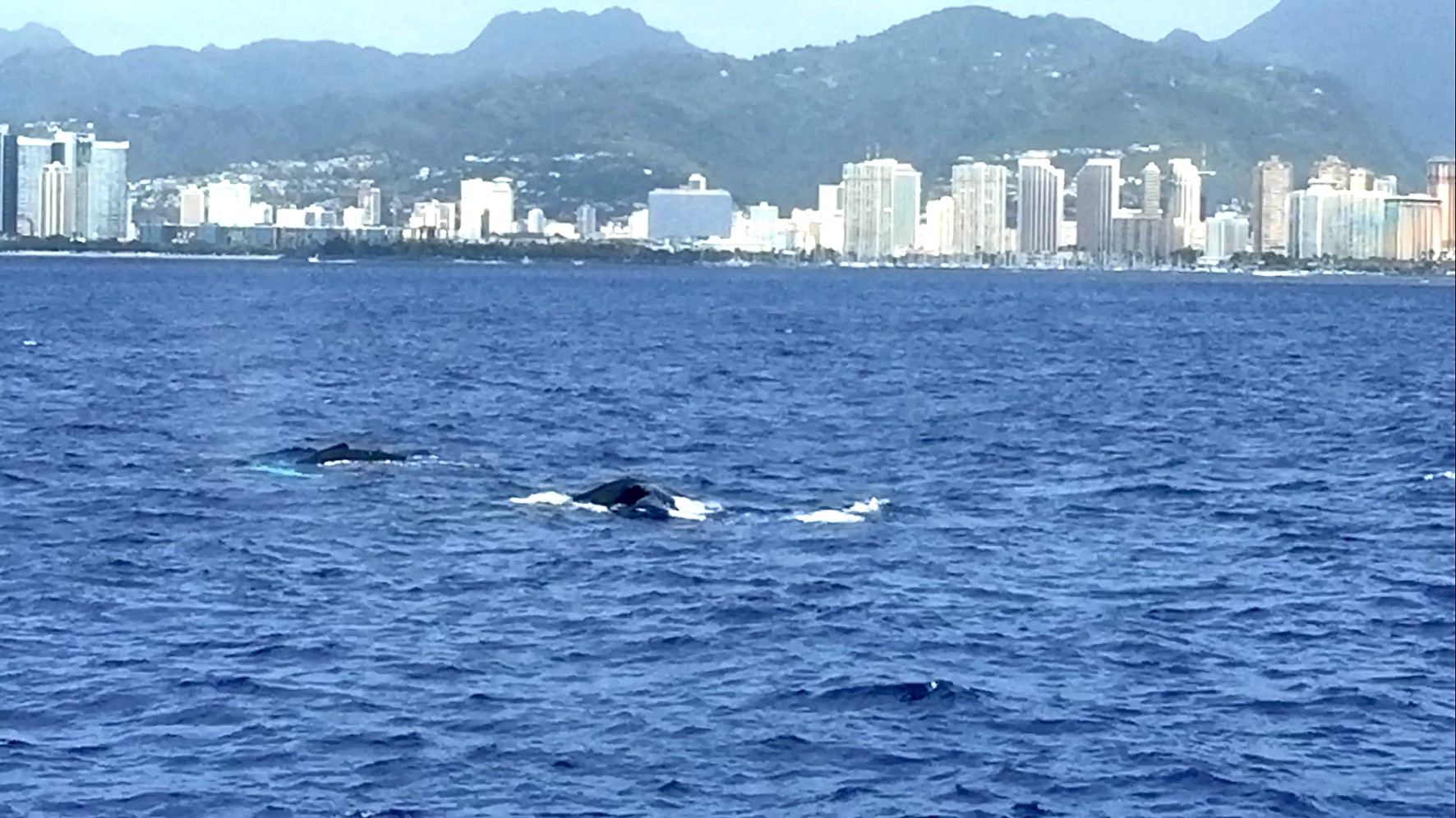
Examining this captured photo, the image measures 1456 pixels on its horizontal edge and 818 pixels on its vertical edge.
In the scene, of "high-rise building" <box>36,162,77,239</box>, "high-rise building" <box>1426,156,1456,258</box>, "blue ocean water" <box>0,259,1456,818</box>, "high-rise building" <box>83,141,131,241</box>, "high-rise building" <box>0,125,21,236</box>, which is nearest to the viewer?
"blue ocean water" <box>0,259,1456,818</box>

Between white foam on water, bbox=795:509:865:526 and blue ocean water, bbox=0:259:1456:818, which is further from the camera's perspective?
white foam on water, bbox=795:509:865:526

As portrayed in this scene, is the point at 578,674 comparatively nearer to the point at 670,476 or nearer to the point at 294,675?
the point at 294,675

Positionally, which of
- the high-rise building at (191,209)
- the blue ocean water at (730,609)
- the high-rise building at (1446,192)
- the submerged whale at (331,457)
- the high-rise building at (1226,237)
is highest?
the high-rise building at (191,209)

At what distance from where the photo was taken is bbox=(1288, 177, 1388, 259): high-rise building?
150 metres

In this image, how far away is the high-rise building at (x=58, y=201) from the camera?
167000mm

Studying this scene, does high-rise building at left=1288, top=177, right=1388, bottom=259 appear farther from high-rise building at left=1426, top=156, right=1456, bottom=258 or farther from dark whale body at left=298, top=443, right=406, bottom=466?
dark whale body at left=298, top=443, right=406, bottom=466

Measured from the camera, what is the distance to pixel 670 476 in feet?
97.2

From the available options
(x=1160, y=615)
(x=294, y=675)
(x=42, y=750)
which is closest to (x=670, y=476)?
(x=1160, y=615)

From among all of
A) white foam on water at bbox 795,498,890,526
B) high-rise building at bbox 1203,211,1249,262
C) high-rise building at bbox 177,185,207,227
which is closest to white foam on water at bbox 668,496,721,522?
white foam on water at bbox 795,498,890,526

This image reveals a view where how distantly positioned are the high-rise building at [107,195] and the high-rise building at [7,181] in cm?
1035

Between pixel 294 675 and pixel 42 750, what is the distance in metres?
2.32

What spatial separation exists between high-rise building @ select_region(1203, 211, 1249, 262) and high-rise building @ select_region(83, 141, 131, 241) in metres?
86.2

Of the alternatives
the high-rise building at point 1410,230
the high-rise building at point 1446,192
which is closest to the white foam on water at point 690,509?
the high-rise building at point 1446,192

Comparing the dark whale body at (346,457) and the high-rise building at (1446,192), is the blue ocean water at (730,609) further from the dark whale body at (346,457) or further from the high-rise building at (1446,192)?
the high-rise building at (1446,192)
